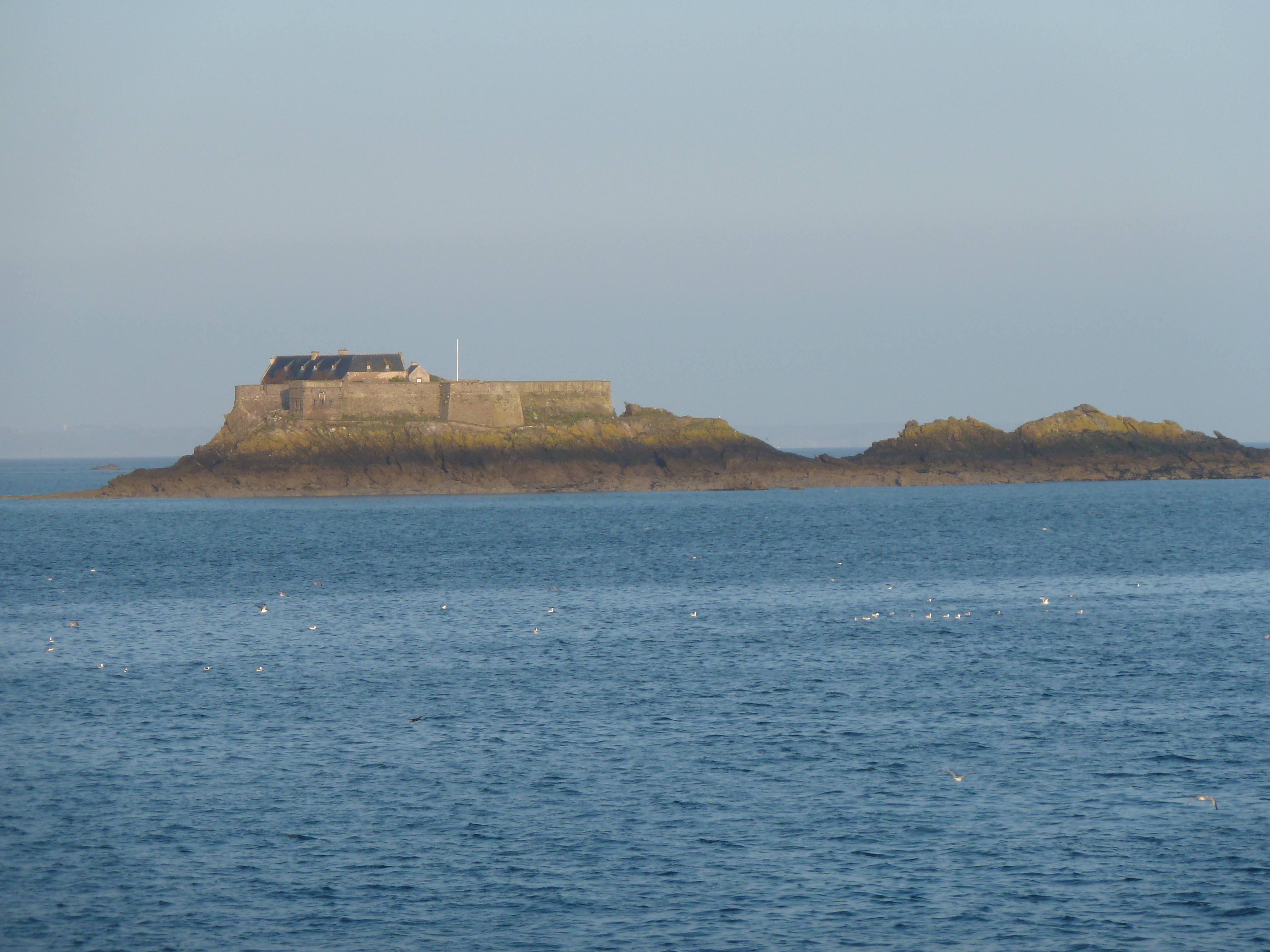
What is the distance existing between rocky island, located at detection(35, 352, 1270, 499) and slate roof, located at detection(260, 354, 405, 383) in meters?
0.14

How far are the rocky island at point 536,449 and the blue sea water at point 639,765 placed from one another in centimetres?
4926

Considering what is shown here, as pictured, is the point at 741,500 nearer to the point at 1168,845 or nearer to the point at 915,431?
the point at 915,431

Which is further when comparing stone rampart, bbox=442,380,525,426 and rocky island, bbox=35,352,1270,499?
stone rampart, bbox=442,380,525,426

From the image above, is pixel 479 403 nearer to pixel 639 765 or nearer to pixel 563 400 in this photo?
pixel 563 400

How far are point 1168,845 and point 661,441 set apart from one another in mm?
83362

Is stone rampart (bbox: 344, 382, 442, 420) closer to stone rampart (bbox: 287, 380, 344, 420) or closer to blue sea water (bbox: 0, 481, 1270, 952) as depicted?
stone rampart (bbox: 287, 380, 344, 420)

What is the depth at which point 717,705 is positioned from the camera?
23.4 m

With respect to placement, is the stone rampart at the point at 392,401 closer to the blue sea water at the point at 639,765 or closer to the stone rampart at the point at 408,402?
the stone rampart at the point at 408,402

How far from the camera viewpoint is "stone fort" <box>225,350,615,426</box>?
95188mm

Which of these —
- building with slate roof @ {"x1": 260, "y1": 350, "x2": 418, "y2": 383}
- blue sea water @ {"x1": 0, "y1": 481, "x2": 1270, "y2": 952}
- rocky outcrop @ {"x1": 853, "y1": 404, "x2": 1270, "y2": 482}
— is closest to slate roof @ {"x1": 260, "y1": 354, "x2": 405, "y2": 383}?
building with slate roof @ {"x1": 260, "y1": 350, "x2": 418, "y2": 383}

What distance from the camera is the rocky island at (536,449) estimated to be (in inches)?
3654

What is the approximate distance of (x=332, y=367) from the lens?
9862cm

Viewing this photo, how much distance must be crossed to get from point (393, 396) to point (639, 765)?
79.2m

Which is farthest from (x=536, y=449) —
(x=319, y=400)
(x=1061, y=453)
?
(x=1061, y=453)
